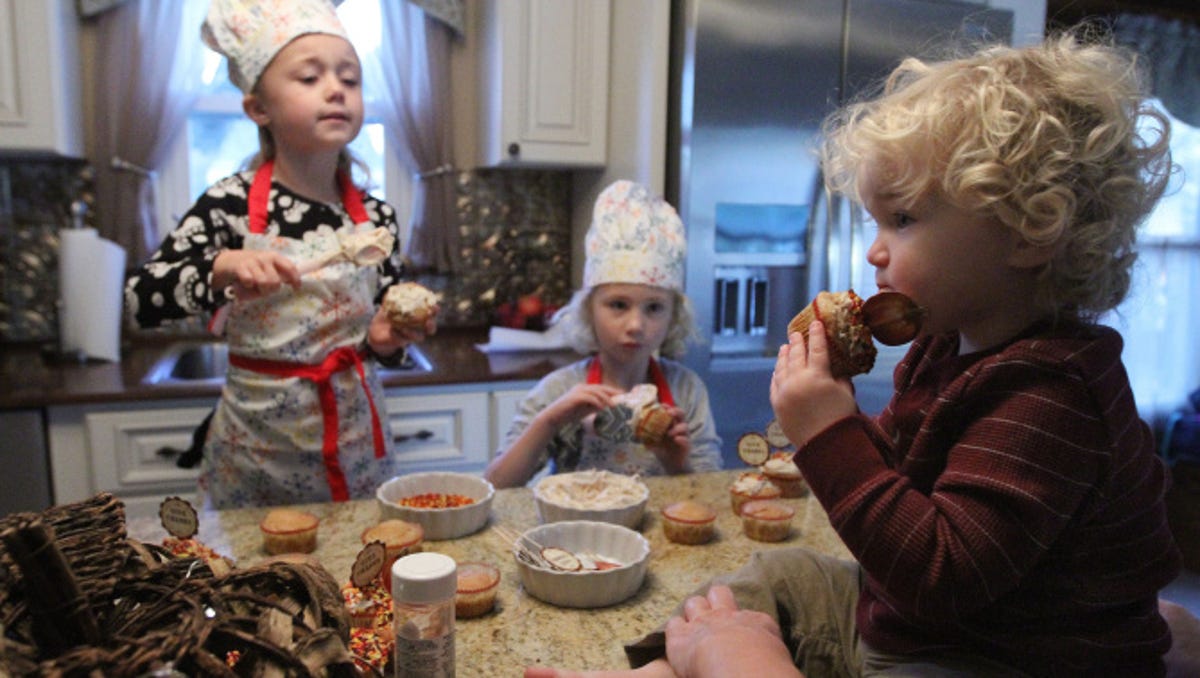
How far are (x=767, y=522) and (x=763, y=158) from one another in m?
1.45

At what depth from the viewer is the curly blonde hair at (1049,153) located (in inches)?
30.7

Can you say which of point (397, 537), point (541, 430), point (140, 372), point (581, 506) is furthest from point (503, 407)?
point (397, 537)

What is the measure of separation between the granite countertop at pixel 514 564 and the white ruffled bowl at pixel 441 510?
2 cm

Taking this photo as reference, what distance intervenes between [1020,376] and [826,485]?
21cm

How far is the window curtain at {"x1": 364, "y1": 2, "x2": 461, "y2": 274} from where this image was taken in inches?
116

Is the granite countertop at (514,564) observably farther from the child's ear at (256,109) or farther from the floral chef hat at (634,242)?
the child's ear at (256,109)

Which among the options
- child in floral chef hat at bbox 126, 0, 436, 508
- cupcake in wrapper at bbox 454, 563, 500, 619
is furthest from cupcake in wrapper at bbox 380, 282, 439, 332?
cupcake in wrapper at bbox 454, 563, 500, 619

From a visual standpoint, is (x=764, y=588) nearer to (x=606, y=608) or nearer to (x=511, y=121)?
(x=606, y=608)

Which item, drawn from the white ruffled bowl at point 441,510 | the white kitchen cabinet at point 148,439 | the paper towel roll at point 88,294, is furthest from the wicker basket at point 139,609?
the paper towel roll at point 88,294

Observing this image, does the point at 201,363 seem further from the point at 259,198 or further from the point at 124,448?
the point at 259,198

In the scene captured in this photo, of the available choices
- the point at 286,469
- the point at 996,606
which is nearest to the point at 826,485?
the point at 996,606

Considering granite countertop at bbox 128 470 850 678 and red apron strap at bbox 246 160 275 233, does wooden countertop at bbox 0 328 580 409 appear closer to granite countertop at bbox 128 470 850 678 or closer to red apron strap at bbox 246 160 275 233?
red apron strap at bbox 246 160 275 233

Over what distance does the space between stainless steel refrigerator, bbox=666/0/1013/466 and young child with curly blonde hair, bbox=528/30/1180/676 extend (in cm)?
152

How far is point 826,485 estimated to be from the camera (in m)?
0.82
